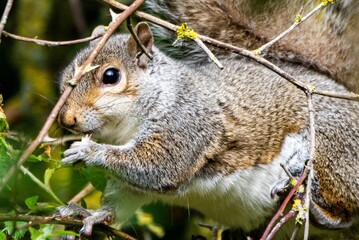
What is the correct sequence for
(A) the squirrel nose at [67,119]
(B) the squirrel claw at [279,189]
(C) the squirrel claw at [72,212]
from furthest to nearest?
(B) the squirrel claw at [279,189] → (C) the squirrel claw at [72,212] → (A) the squirrel nose at [67,119]

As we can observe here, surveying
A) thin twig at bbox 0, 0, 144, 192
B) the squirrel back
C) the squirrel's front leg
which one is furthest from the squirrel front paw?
the squirrel back

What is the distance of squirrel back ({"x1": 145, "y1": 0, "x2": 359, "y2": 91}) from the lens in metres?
2.86

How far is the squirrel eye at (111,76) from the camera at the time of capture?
7.68 ft

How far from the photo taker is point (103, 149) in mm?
2318

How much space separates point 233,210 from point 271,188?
0.17m

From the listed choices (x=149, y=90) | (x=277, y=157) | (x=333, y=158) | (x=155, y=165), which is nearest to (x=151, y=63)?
(x=149, y=90)

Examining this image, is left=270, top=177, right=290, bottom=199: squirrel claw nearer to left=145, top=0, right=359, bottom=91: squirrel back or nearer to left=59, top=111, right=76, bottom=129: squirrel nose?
left=145, top=0, right=359, bottom=91: squirrel back

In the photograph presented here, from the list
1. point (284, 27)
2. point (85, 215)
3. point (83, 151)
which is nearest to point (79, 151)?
point (83, 151)

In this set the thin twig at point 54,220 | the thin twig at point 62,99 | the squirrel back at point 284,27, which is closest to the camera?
the thin twig at point 62,99

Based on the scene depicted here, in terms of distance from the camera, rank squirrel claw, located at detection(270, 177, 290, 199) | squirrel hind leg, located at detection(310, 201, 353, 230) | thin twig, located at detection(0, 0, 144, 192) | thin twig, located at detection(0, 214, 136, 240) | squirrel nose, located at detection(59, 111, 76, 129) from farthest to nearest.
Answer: squirrel hind leg, located at detection(310, 201, 353, 230)
squirrel claw, located at detection(270, 177, 290, 199)
squirrel nose, located at detection(59, 111, 76, 129)
thin twig, located at detection(0, 214, 136, 240)
thin twig, located at detection(0, 0, 144, 192)

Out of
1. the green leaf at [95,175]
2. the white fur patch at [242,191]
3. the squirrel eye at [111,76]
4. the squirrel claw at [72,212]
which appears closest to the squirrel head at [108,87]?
the squirrel eye at [111,76]

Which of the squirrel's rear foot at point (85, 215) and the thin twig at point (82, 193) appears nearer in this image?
the squirrel's rear foot at point (85, 215)

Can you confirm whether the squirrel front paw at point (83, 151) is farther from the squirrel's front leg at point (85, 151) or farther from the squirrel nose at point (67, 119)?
the squirrel nose at point (67, 119)

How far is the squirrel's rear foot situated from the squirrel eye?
420 mm
